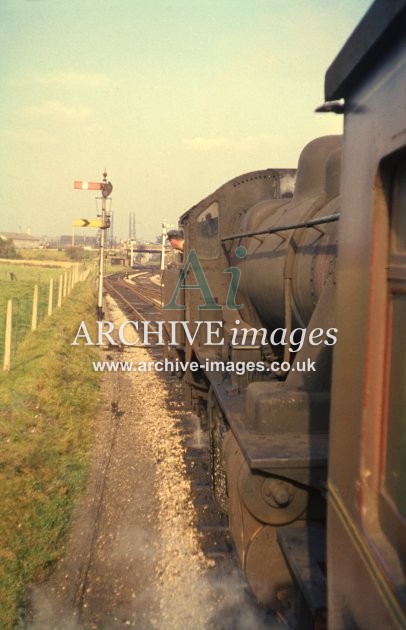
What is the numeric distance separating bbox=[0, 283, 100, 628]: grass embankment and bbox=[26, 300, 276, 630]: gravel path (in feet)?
0.60

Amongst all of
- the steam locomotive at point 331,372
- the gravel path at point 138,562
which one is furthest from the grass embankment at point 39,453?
the steam locomotive at point 331,372

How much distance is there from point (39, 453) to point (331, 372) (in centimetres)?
470

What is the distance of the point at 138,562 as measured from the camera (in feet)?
14.8

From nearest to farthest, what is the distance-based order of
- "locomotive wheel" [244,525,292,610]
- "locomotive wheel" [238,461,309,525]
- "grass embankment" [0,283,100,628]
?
"locomotive wheel" [238,461,309,525], "locomotive wheel" [244,525,292,610], "grass embankment" [0,283,100,628]

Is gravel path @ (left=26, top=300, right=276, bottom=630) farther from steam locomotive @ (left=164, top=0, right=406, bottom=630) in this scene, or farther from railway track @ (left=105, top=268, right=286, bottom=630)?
steam locomotive @ (left=164, top=0, right=406, bottom=630)

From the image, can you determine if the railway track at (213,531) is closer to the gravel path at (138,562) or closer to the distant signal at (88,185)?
the gravel path at (138,562)

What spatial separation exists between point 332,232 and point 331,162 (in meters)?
0.83

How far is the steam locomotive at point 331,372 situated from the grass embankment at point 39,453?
170 cm

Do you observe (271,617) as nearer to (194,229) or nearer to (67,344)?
(194,229)

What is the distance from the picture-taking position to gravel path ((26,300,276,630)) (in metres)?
3.88

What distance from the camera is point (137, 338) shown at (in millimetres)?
15375

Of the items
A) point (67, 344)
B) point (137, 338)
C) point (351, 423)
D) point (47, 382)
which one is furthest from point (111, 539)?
point (137, 338)

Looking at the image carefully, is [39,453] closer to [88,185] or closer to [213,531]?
[213,531]

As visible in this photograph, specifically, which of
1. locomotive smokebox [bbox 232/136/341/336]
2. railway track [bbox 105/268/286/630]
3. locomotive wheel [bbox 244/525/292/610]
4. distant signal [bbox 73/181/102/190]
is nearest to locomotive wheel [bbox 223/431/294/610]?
locomotive wheel [bbox 244/525/292/610]
